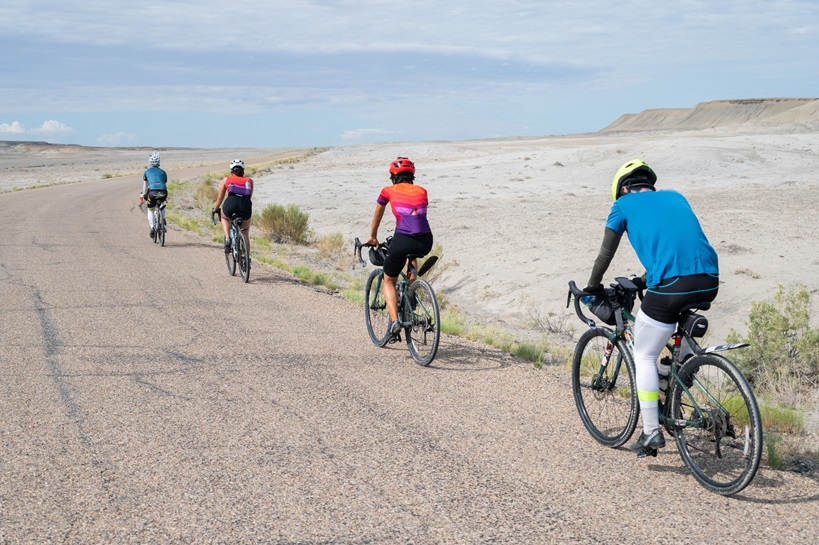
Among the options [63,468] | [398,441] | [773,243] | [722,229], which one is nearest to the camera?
[63,468]

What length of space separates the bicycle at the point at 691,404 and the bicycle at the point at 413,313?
2.18 meters

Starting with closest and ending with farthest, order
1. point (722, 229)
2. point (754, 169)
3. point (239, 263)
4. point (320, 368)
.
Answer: point (320, 368)
point (239, 263)
point (722, 229)
point (754, 169)

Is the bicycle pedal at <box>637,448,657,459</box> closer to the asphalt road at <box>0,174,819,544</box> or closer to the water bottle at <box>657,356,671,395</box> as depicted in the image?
the asphalt road at <box>0,174,819,544</box>

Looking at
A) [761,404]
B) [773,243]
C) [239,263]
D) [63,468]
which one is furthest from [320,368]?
[773,243]

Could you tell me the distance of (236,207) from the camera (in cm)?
1374

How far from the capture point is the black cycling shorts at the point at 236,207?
45.1ft

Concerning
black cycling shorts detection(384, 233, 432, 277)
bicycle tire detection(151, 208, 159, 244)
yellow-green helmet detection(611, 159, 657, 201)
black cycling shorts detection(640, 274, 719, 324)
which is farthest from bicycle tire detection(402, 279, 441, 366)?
bicycle tire detection(151, 208, 159, 244)

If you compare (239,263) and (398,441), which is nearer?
(398,441)

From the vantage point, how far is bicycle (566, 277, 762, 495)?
15.2ft

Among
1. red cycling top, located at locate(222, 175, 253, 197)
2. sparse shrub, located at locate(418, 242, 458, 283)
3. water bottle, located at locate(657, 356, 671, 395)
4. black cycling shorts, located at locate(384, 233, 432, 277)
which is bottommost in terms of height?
sparse shrub, located at locate(418, 242, 458, 283)

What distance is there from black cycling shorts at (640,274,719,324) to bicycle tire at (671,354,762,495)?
0.34 m

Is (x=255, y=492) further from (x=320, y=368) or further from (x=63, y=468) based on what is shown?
(x=320, y=368)

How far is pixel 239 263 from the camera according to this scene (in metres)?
13.7

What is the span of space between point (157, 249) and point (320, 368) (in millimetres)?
11131
